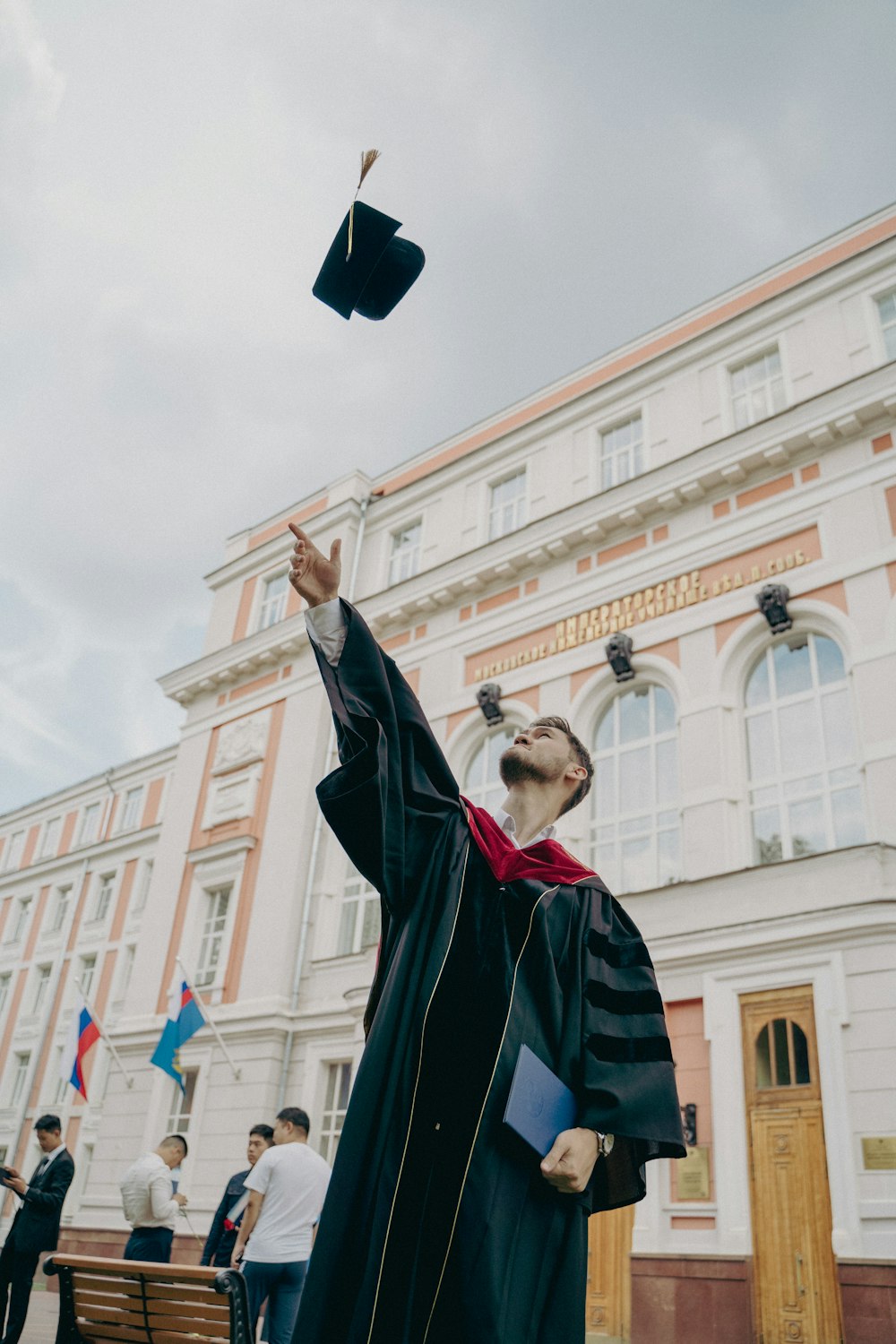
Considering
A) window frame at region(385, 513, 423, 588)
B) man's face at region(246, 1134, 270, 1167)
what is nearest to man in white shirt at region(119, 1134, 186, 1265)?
man's face at region(246, 1134, 270, 1167)

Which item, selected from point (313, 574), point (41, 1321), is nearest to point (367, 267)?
point (313, 574)

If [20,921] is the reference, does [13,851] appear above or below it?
above

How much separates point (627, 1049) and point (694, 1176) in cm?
1001

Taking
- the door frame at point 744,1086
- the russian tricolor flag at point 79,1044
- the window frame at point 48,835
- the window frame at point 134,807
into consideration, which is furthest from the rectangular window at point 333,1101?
the window frame at point 48,835

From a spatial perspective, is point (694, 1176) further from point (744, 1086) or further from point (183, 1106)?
point (183, 1106)

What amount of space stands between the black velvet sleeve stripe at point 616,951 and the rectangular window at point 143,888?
31.7 meters

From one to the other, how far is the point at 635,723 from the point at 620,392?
6.38m

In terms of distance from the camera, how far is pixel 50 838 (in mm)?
38656

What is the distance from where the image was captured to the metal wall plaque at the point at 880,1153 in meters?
9.90

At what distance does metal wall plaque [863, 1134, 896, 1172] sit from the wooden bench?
862 cm

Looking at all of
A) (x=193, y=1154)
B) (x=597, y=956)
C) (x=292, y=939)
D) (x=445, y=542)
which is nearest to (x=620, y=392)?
(x=445, y=542)

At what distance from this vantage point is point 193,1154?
16344mm

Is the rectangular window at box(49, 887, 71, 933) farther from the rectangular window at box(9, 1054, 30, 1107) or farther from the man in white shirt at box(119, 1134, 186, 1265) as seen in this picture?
the man in white shirt at box(119, 1134, 186, 1265)

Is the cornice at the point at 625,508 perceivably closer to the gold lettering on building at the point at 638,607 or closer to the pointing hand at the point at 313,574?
the gold lettering on building at the point at 638,607
